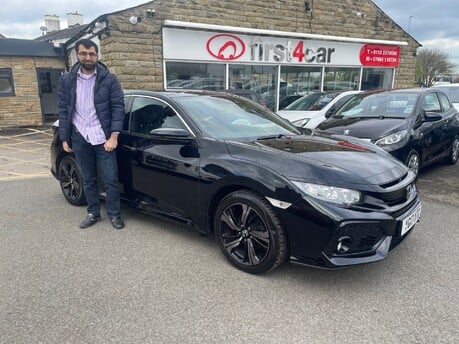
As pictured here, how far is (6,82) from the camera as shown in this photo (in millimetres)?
12219

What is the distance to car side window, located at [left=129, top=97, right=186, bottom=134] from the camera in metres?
3.70

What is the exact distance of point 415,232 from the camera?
397cm

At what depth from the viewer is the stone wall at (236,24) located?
9.25 metres

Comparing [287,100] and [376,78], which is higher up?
[376,78]

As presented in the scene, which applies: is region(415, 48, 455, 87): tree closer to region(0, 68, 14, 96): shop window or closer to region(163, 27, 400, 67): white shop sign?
region(163, 27, 400, 67): white shop sign

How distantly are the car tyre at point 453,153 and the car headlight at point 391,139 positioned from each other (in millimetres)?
2196

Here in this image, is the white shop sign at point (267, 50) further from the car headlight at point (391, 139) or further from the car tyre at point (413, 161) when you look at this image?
the car tyre at point (413, 161)

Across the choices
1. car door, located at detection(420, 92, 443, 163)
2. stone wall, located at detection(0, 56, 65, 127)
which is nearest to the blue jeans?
car door, located at detection(420, 92, 443, 163)

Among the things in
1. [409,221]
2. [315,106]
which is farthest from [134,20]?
[409,221]

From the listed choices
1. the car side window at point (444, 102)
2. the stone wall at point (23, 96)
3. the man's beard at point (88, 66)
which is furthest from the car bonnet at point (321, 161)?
the stone wall at point (23, 96)

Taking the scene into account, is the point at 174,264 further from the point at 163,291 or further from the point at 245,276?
the point at 245,276

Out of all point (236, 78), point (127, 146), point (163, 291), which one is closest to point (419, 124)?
point (127, 146)

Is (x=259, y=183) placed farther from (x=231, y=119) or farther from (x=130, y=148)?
(x=130, y=148)

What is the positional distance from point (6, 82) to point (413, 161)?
40.8ft
